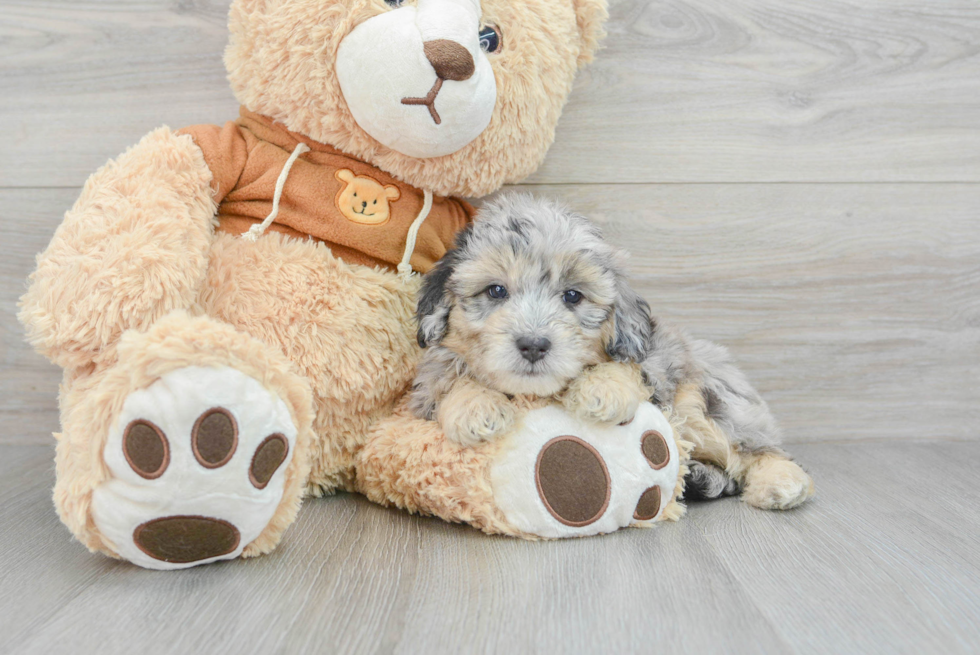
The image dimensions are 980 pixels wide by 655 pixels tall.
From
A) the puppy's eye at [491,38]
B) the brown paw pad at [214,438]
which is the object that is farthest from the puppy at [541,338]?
the brown paw pad at [214,438]

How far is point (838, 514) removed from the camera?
1622mm

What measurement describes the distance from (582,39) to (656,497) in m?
1.11

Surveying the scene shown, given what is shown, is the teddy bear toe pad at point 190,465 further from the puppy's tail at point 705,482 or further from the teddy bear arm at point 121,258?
the puppy's tail at point 705,482

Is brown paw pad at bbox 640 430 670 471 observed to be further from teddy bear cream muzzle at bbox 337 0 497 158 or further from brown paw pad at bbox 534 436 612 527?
teddy bear cream muzzle at bbox 337 0 497 158

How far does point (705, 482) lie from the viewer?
1.68 meters

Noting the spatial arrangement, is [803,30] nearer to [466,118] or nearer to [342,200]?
[466,118]

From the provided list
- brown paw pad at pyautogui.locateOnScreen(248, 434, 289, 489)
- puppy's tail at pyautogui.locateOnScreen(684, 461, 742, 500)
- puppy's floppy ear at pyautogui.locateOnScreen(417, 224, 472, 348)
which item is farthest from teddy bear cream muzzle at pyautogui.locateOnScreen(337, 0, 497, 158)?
puppy's tail at pyautogui.locateOnScreen(684, 461, 742, 500)

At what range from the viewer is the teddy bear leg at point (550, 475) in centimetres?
138

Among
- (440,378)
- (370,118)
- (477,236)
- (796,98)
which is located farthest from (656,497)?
(796,98)

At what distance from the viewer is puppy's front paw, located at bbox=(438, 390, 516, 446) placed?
1389 mm

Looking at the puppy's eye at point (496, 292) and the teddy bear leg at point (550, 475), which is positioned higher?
the puppy's eye at point (496, 292)

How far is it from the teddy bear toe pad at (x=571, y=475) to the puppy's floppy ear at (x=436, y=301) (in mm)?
263

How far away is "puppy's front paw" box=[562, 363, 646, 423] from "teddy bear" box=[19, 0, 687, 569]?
0.04 metres

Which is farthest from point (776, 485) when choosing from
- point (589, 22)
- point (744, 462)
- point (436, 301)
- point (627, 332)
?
point (589, 22)
